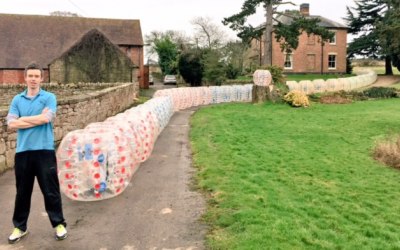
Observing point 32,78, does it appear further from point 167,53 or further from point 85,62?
point 167,53

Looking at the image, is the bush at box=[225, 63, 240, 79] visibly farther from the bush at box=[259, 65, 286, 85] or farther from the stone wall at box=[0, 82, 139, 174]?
the stone wall at box=[0, 82, 139, 174]

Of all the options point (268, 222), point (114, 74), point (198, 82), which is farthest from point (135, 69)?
point (268, 222)

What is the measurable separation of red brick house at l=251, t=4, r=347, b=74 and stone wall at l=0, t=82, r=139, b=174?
33.4 metres

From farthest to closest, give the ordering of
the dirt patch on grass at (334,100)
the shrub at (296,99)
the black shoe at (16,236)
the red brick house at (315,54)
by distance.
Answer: the red brick house at (315,54) < the dirt patch on grass at (334,100) < the shrub at (296,99) < the black shoe at (16,236)

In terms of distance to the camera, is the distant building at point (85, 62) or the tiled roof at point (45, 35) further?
the tiled roof at point (45, 35)

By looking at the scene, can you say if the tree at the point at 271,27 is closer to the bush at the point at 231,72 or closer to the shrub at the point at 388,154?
the bush at the point at 231,72

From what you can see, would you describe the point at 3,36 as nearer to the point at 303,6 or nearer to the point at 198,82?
the point at 198,82

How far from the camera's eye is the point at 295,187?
8000mm

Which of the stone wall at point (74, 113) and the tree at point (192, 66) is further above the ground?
the tree at point (192, 66)

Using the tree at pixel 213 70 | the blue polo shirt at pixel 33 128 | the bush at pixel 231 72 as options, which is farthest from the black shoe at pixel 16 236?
the bush at pixel 231 72

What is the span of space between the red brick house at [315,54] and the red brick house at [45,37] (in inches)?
630

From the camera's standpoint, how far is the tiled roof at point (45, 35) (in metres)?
41.2

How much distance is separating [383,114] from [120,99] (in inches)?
543

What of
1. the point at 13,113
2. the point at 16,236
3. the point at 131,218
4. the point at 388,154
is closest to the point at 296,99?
the point at 388,154
